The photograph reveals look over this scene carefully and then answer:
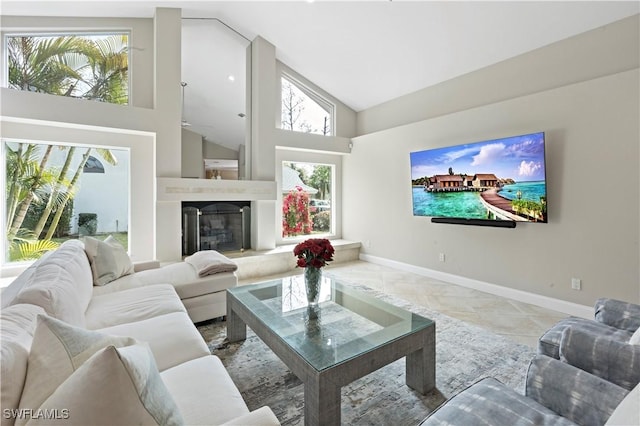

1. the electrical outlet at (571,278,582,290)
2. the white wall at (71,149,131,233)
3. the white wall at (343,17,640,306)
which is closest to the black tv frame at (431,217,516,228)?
the white wall at (343,17,640,306)

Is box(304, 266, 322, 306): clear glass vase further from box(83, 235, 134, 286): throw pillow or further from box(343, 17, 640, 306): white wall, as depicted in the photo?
box(343, 17, 640, 306): white wall

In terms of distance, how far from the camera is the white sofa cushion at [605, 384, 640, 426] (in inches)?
26.0

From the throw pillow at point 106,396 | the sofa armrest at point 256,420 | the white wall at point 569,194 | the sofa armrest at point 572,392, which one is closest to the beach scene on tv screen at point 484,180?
the white wall at point 569,194

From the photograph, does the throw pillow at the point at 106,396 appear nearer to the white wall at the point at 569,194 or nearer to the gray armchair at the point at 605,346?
the gray armchair at the point at 605,346

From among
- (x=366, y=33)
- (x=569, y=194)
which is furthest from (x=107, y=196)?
(x=569, y=194)

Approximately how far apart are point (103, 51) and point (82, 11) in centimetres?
45

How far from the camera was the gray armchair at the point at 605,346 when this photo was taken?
1.30 metres

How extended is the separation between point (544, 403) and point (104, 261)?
333 cm

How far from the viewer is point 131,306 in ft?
7.20

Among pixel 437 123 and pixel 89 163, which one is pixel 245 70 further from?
pixel 437 123

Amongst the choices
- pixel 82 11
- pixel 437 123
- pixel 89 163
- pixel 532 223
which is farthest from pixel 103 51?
pixel 532 223

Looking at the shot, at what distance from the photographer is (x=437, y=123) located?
14.5 feet

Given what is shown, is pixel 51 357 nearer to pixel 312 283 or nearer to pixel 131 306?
pixel 131 306

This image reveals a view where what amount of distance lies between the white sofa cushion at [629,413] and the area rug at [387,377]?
4.05 feet
